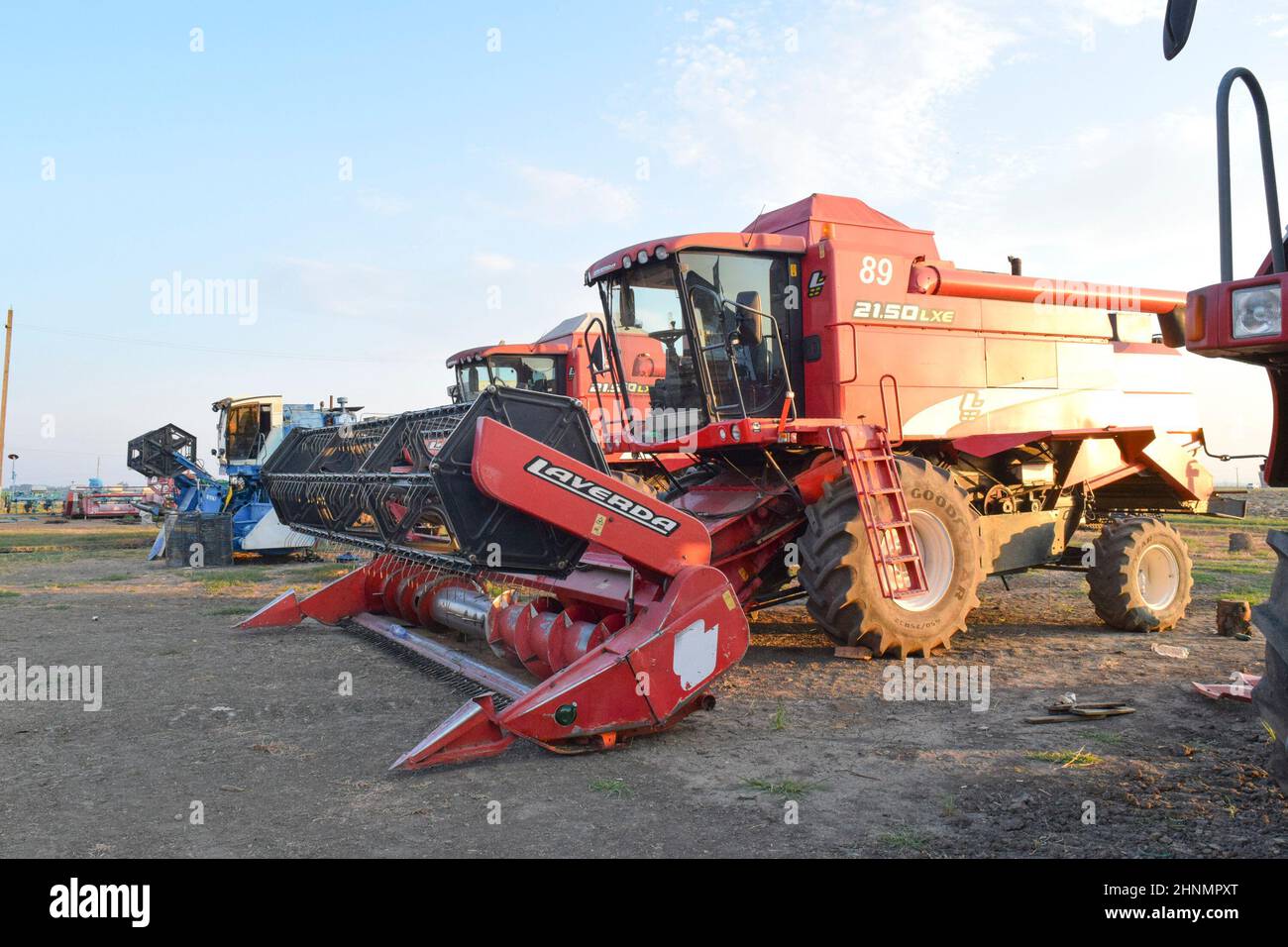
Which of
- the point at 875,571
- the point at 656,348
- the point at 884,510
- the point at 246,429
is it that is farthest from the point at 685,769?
the point at 246,429

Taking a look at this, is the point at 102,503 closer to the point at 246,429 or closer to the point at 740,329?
the point at 246,429

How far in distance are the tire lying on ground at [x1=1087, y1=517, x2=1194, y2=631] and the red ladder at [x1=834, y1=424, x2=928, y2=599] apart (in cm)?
250

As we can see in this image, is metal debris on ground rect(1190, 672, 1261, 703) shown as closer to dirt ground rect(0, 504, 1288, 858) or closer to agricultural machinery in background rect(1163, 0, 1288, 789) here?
dirt ground rect(0, 504, 1288, 858)

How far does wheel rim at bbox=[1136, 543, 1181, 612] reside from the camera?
28.2ft

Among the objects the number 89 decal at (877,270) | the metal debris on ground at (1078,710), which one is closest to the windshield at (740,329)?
the number 89 decal at (877,270)

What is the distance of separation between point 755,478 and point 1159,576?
4.00 m

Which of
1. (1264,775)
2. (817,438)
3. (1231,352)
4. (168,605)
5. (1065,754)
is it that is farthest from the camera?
(168,605)

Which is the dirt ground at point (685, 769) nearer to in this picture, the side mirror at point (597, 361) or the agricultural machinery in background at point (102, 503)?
the side mirror at point (597, 361)

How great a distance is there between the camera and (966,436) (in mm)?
8164

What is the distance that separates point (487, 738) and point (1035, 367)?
6.31m
